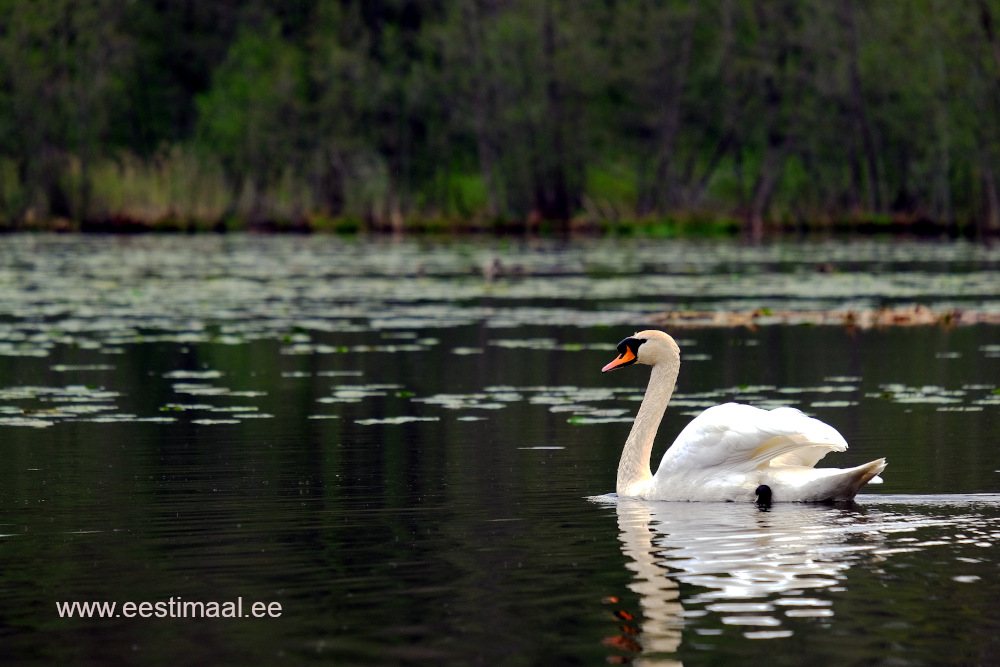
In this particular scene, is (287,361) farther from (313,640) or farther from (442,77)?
(442,77)

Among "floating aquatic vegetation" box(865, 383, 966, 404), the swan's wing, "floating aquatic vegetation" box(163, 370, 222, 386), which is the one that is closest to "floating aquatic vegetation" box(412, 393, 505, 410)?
"floating aquatic vegetation" box(163, 370, 222, 386)

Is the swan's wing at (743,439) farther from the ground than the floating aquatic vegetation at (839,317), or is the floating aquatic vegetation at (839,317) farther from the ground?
the swan's wing at (743,439)

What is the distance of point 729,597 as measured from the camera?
24.3 ft

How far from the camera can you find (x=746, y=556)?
8.21m

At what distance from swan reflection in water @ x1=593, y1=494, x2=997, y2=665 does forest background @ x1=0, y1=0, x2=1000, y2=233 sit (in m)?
52.2

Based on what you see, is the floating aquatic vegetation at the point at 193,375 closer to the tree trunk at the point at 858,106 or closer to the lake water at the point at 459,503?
the lake water at the point at 459,503

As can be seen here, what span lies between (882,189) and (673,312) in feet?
141

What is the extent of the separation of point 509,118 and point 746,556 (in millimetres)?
59372

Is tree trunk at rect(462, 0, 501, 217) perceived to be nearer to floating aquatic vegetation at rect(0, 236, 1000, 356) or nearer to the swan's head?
floating aquatic vegetation at rect(0, 236, 1000, 356)

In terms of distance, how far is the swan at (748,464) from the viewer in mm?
9445

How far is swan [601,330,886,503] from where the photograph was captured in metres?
9.45

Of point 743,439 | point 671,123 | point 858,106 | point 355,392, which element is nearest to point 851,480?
point 743,439

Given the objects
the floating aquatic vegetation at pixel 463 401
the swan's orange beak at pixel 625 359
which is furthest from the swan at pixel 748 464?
the floating aquatic vegetation at pixel 463 401

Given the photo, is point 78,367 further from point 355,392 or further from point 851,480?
point 851,480
